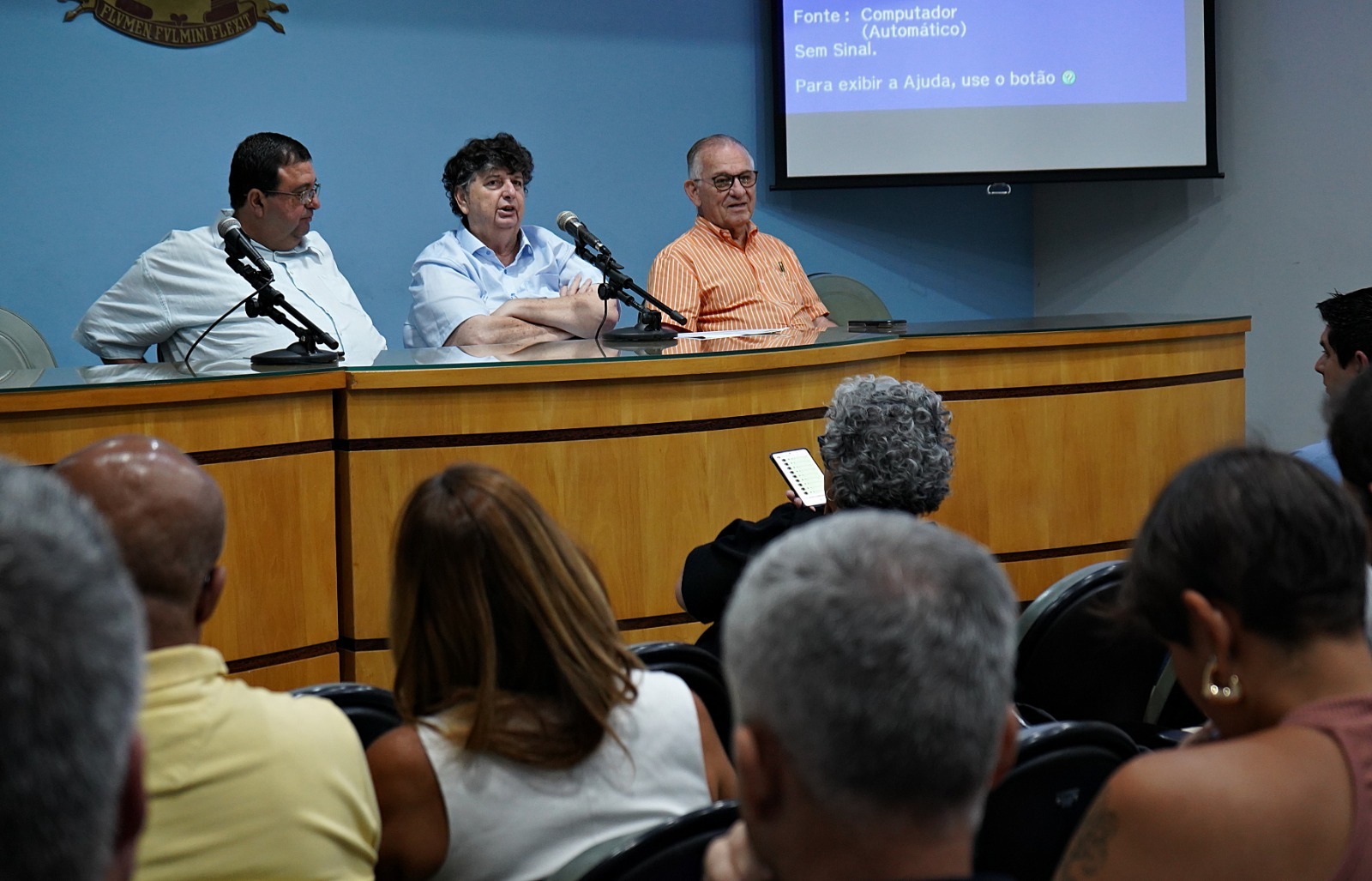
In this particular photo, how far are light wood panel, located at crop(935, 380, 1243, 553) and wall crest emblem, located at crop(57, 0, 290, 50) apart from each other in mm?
2918

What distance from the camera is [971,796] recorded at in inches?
30.3

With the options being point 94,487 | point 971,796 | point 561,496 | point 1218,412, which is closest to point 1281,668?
point 971,796

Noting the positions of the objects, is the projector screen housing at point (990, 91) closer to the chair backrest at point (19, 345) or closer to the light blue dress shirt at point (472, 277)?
the light blue dress shirt at point (472, 277)

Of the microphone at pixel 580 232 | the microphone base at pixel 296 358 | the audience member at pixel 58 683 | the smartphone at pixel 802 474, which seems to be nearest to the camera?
the audience member at pixel 58 683

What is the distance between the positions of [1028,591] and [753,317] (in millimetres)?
1335

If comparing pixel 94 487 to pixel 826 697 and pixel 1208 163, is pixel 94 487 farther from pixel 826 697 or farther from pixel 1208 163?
pixel 1208 163

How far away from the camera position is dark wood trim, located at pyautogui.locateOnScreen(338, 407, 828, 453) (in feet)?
10.0

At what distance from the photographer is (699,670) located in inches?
70.2

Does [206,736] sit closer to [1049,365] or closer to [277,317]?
[277,317]

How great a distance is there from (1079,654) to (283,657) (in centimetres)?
172

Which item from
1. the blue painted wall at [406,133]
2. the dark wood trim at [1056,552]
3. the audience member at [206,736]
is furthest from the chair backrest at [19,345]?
the audience member at [206,736]

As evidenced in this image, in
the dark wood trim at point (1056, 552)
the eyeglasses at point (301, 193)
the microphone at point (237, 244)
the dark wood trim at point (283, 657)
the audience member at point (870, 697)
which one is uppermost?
the eyeglasses at point (301, 193)

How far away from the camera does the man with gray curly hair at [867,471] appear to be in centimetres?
221

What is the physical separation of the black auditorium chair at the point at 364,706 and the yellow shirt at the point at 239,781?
33 cm
